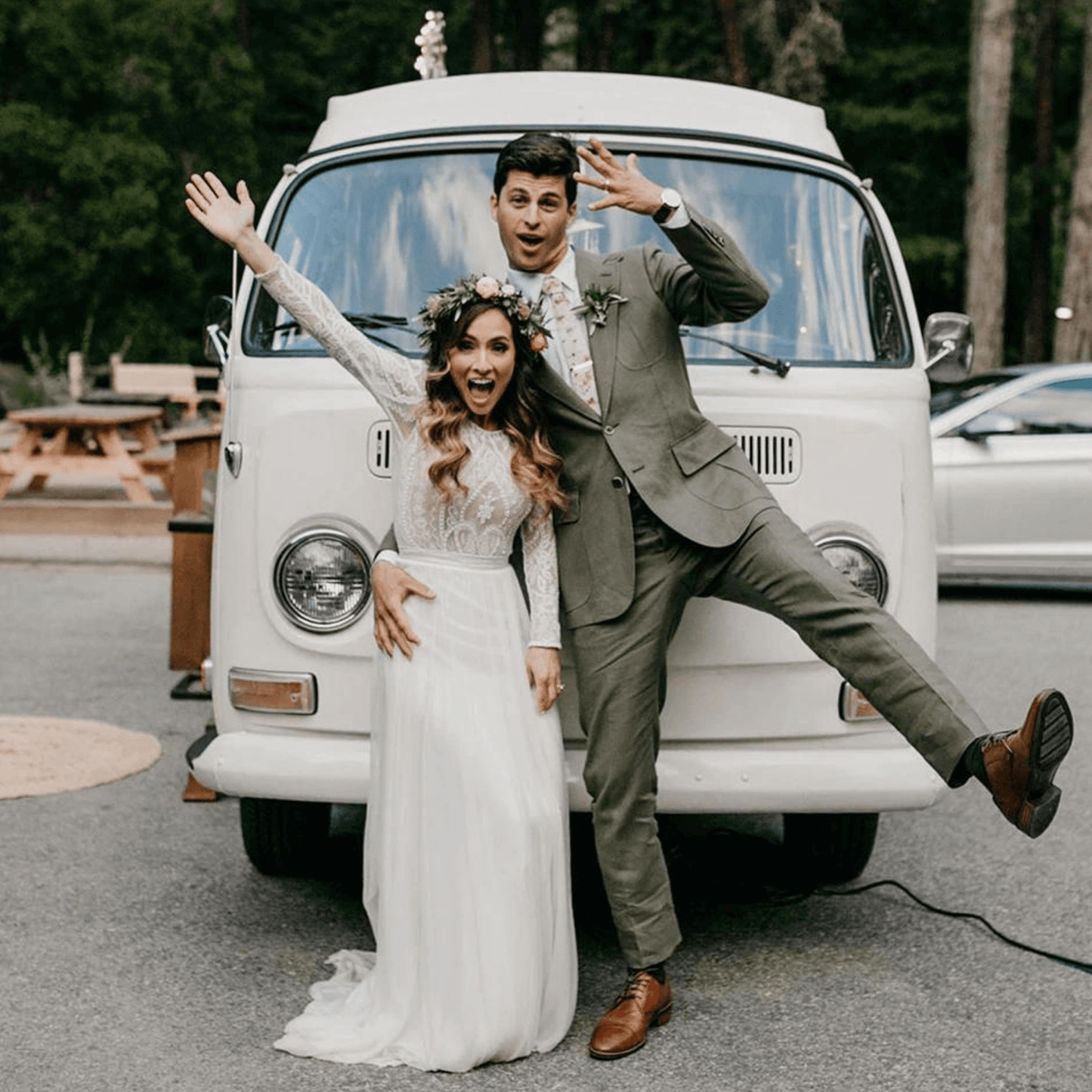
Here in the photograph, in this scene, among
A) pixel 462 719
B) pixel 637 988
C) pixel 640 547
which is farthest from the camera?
pixel 640 547

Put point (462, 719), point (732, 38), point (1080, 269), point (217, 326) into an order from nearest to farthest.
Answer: point (462, 719), point (217, 326), point (732, 38), point (1080, 269)

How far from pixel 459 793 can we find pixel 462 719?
0.17 m

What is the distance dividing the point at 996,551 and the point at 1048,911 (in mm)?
6682

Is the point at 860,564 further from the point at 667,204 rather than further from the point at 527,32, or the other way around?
the point at 527,32

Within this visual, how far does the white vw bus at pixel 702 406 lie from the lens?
460cm

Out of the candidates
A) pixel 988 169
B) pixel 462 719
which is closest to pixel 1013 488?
pixel 462 719

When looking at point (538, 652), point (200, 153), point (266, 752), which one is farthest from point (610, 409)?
point (200, 153)

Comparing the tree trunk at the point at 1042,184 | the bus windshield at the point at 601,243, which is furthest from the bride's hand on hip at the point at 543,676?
the tree trunk at the point at 1042,184

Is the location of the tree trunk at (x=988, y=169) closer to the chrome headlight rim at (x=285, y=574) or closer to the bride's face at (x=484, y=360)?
the chrome headlight rim at (x=285, y=574)

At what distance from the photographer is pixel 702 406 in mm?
4695

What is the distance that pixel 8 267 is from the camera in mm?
30406

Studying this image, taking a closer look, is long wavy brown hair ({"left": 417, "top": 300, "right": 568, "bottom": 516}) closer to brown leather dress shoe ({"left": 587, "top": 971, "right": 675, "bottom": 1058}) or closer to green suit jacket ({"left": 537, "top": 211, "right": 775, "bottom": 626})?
green suit jacket ({"left": 537, "top": 211, "right": 775, "bottom": 626})

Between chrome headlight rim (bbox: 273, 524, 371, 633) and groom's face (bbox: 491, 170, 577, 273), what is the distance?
2.80 feet

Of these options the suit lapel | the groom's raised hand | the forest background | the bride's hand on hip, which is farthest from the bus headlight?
the forest background
